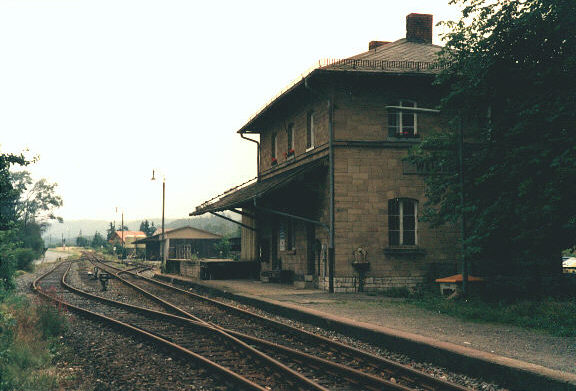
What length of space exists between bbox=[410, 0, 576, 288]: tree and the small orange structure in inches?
47.1

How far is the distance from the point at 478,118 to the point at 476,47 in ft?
5.66

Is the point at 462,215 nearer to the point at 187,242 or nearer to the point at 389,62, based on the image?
the point at 389,62

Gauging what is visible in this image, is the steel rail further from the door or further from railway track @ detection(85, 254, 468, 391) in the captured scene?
the door

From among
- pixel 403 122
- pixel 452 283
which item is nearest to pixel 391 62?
pixel 403 122

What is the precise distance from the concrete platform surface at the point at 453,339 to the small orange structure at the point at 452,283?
167 centimetres

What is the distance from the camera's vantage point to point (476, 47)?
12.3 metres

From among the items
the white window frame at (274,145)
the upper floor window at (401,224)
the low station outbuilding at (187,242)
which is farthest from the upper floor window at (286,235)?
the low station outbuilding at (187,242)

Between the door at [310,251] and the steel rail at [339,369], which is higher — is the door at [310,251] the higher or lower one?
the higher one

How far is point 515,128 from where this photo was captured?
11.2 m

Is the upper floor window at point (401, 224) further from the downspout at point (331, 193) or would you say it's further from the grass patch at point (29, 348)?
the grass patch at point (29, 348)

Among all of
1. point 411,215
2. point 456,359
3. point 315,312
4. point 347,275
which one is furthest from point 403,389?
point 411,215

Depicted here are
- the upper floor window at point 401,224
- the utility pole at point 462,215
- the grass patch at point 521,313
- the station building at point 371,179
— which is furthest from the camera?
the upper floor window at point 401,224

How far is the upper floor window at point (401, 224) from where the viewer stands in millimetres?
16719

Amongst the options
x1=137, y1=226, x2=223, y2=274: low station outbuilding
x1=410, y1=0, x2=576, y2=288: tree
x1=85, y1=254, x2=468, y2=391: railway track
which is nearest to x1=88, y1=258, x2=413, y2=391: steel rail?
x1=85, y1=254, x2=468, y2=391: railway track
